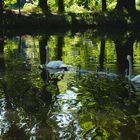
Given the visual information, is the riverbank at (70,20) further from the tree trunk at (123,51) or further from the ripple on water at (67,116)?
the ripple on water at (67,116)

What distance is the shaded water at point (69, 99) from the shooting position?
1312cm

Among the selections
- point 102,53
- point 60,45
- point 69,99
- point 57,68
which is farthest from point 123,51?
point 69,99

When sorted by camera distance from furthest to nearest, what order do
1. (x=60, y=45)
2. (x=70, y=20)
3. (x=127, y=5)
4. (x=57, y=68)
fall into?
(x=127, y=5) → (x=70, y=20) → (x=60, y=45) → (x=57, y=68)

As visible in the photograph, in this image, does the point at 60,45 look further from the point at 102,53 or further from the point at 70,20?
the point at 70,20

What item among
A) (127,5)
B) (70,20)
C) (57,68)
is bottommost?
(57,68)

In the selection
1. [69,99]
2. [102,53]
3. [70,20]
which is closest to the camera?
[69,99]

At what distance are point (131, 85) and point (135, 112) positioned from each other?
4.00 metres

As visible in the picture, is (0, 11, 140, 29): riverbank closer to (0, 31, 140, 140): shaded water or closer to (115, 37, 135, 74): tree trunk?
(115, 37, 135, 74): tree trunk

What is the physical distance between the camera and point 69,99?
17.0m

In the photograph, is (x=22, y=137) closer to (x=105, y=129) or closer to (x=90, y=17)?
(x=105, y=129)

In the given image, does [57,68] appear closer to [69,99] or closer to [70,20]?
[69,99]

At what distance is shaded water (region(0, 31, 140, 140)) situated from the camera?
1312 cm

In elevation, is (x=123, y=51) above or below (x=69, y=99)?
above

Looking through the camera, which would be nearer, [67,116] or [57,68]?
[67,116]
